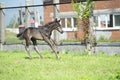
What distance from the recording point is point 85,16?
15.8m

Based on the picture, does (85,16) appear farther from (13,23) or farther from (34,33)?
(13,23)

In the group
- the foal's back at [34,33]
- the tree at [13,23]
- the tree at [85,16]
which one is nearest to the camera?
the foal's back at [34,33]

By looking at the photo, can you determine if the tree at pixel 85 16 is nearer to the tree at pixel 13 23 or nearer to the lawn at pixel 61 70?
the lawn at pixel 61 70

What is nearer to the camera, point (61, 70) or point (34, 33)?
point (61, 70)

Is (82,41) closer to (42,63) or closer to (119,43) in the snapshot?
(119,43)

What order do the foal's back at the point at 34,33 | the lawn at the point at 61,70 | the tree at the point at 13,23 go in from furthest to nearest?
1. the tree at the point at 13,23
2. the foal's back at the point at 34,33
3. the lawn at the point at 61,70

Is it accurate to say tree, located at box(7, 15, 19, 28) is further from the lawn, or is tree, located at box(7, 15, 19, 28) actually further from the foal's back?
the lawn

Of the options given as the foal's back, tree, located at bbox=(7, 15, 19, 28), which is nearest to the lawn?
the foal's back

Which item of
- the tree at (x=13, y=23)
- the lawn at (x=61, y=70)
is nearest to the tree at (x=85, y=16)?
the lawn at (x=61, y=70)

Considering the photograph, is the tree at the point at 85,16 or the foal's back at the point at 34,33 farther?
the tree at the point at 85,16

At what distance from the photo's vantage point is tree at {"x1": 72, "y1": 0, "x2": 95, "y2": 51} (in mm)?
15742

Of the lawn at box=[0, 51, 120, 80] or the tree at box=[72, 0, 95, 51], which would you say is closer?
the lawn at box=[0, 51, 120, 80]

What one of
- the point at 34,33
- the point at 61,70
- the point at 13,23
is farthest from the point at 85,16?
the point at 61,70

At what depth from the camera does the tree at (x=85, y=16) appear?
51.6ft
